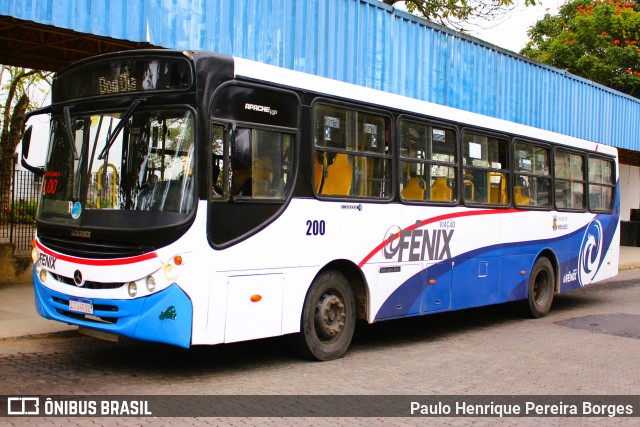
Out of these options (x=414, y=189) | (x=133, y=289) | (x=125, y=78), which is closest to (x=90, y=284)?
(x=133, y=289)

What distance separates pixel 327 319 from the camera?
7.61 meters

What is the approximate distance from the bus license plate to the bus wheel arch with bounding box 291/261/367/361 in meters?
2.20

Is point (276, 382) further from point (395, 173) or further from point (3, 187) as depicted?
point (3, 187)

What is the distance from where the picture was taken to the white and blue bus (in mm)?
6246

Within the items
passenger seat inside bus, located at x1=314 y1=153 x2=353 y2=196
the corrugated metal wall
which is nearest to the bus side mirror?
the corrugated metal wall

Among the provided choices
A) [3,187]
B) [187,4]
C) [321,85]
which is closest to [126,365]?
[321,85]

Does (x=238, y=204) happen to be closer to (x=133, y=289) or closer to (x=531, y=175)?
(x=133, y=289)

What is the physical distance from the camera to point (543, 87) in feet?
66.8

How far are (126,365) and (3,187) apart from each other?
7.93 meters

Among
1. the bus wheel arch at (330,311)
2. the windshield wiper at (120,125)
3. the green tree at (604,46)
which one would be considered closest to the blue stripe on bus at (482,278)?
the bus wheel arch at (330,311)

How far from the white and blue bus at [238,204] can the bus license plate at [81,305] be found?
0.09 ft

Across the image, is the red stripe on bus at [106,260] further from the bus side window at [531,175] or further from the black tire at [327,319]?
the bus side window at [531,175]

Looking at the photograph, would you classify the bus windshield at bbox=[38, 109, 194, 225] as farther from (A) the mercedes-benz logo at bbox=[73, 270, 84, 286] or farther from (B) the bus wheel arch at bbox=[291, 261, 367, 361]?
(B) the bus wheel arch at bbox=[291, 261, 367, 361]

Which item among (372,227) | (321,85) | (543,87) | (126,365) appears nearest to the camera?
(126,365)
